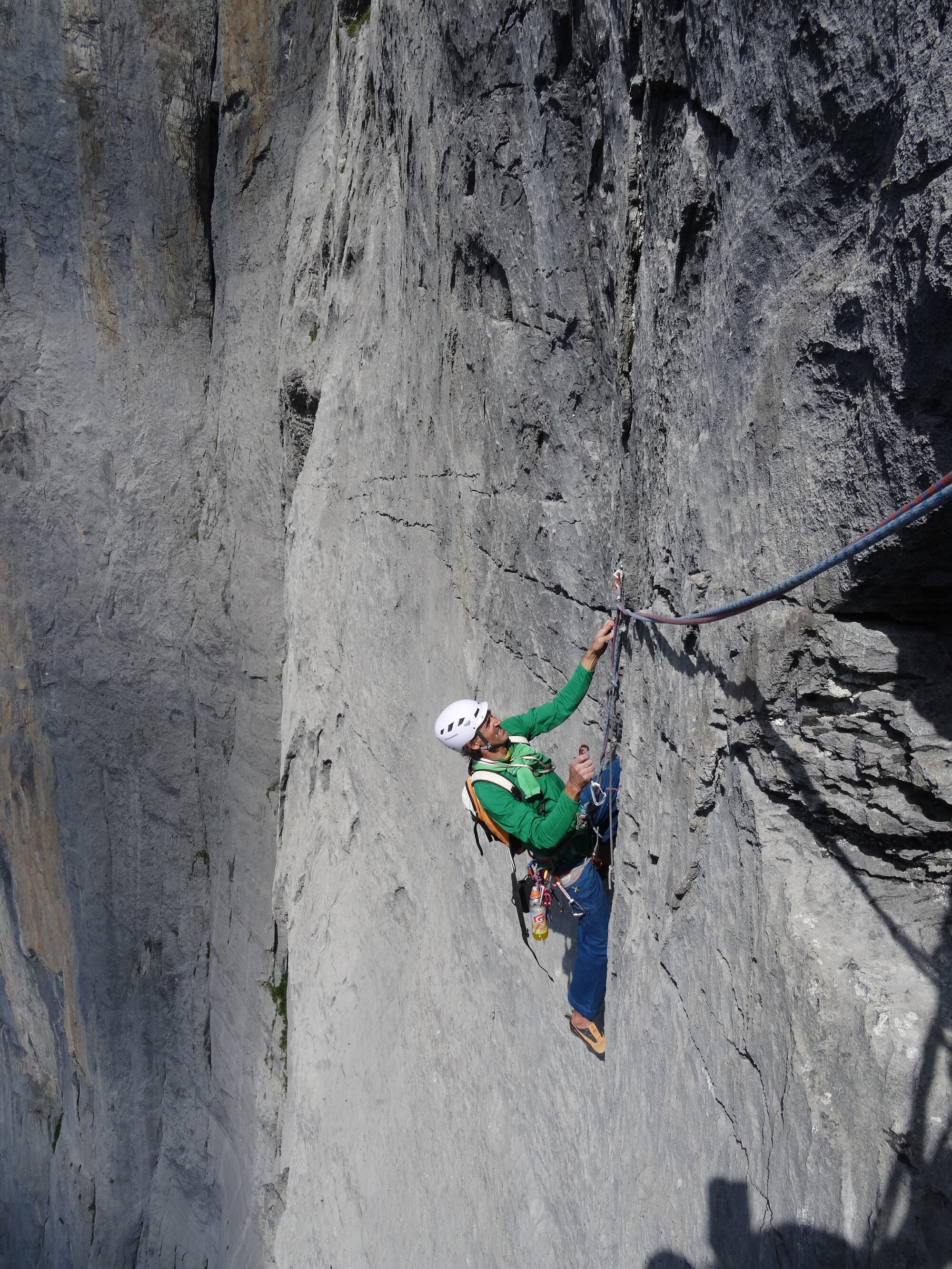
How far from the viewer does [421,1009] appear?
5.57 meters

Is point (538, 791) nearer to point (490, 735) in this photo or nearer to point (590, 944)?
point (490, 735)

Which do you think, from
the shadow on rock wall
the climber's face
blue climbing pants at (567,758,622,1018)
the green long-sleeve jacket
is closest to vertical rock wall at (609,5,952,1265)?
the shadow on rock wall

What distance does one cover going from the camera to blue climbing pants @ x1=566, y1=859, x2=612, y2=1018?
384cm

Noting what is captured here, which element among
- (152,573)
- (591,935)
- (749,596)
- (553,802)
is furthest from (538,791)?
(152,573)

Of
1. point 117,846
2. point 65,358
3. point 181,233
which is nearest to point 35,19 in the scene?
point 181,233

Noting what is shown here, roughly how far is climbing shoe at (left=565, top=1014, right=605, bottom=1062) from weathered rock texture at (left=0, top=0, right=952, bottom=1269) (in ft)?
0.97

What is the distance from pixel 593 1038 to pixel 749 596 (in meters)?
2.48

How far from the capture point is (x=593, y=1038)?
3.79 meters

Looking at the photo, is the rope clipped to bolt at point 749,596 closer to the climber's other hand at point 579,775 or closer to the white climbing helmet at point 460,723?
the climber's other hand at point 579,775

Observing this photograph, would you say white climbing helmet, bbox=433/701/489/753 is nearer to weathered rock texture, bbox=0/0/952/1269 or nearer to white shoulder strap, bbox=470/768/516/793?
white shoulder strap, bbox=470/768/516/793

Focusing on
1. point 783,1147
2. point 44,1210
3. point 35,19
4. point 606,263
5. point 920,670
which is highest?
point 35,19

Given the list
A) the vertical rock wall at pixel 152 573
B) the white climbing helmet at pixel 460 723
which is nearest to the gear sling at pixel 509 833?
the white climbing helmet at pixel 460 723

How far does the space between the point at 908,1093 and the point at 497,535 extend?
317 cm

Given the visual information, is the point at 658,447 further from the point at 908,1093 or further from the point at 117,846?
the point at 117,846
